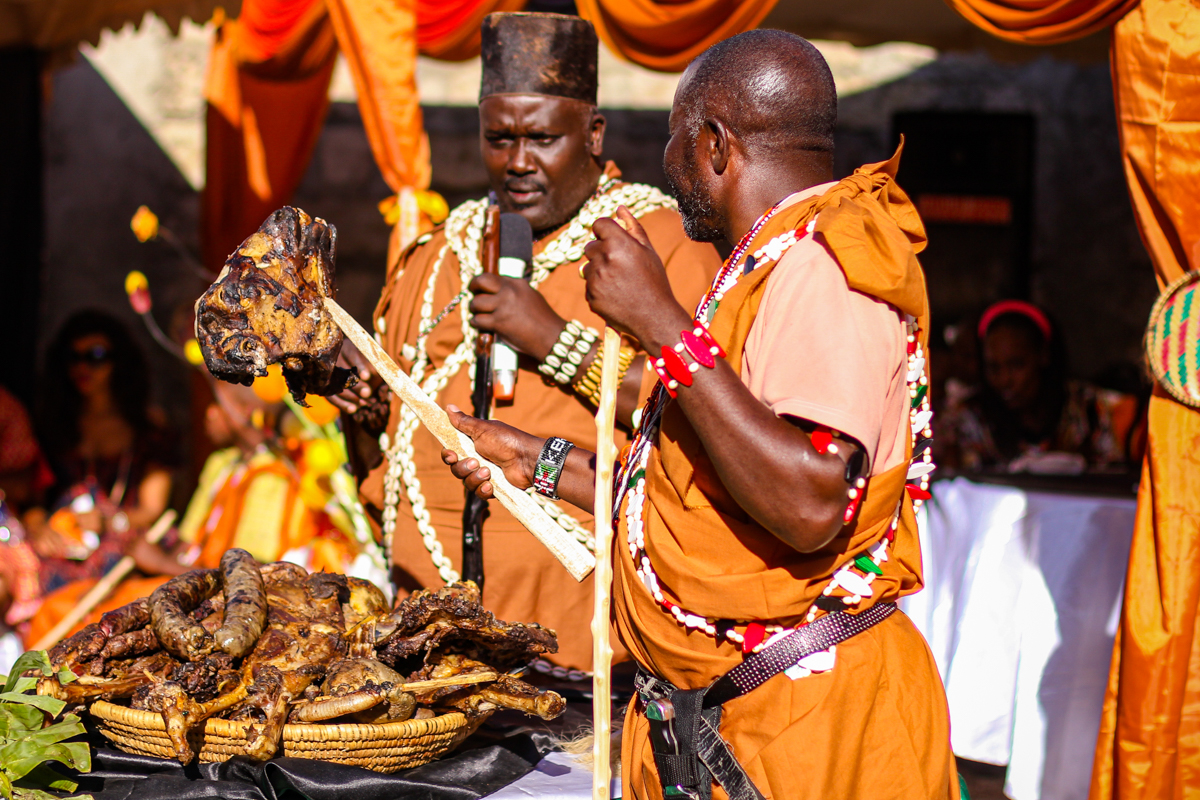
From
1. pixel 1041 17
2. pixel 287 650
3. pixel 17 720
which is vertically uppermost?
pixel 1041 17

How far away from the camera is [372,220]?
8.07 m

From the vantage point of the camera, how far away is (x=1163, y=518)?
2533 mm

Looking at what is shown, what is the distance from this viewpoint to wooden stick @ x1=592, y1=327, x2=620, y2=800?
1.44 metres

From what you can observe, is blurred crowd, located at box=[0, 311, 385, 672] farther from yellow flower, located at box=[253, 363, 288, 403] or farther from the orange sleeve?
the orange sleeve

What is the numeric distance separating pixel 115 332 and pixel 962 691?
15.7 ft

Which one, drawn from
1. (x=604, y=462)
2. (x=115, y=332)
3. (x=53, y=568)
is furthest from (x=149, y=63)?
(x=604, y=462)

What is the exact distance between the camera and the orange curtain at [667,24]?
3727 mm

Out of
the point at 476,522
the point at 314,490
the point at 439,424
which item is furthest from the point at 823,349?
the point at 314,490

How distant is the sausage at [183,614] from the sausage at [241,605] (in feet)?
0.09

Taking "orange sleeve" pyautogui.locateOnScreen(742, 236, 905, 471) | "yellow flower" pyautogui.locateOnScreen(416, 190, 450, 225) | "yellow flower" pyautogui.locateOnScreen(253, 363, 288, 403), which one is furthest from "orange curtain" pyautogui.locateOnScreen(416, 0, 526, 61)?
"orange sleeve" pyautogui.locateOnScreen(742, 236, 905, 471)

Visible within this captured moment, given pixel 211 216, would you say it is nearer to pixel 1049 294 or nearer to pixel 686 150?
pixel 686 150

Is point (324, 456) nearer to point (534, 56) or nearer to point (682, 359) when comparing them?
point (534, 56)

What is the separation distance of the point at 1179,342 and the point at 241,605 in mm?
2219

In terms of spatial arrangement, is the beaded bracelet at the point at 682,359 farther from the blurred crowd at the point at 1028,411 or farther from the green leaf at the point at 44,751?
the blurred crowd at the point at 1028,411
